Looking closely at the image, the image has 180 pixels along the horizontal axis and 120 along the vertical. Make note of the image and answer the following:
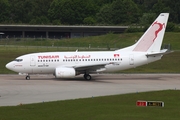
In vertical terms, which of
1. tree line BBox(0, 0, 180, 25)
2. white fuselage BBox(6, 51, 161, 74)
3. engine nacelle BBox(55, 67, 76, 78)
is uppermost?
tree line BBox(0, 0, 180, 25)

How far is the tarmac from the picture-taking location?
3775cm

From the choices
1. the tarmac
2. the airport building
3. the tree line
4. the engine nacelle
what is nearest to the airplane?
the engine nacelle

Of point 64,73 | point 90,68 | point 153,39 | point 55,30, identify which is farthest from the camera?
point 55,30

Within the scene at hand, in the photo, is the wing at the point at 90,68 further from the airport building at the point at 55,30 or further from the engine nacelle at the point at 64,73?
the airport building at the point at 55,30

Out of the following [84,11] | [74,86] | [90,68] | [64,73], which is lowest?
[74,86]

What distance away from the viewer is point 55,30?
12875 centimetres

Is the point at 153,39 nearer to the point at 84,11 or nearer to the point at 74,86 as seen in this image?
the point at 74,86

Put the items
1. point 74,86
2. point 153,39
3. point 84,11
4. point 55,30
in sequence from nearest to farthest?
point 74,86, point 153,39, point 55,30, point 84,11

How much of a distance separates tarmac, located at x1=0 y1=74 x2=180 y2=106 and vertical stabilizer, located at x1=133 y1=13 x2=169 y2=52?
296 cm

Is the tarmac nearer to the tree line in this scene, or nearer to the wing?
the wing

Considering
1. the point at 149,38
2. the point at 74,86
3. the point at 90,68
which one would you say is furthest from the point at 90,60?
the point at 74,86

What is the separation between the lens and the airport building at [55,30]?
124875 mm

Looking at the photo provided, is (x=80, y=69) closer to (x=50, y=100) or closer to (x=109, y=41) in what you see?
(x=50, y=100)

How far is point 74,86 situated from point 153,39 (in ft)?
35.6
